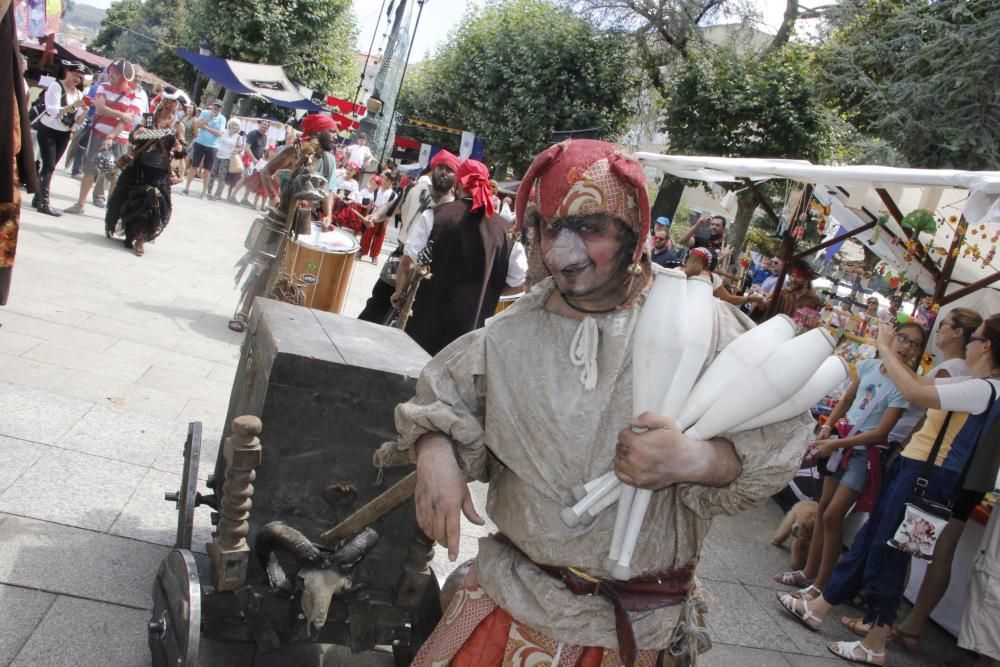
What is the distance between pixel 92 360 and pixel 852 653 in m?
4.78

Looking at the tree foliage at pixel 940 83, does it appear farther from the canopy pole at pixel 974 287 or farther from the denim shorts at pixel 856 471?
the denim shorts at pixel 856 471

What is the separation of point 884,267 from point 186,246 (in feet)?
26.6

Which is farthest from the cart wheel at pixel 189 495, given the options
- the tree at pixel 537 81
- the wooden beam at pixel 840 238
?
the tree at pixel 537 81

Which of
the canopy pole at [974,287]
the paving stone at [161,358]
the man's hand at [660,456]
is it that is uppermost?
the canopy pole at [974,287]

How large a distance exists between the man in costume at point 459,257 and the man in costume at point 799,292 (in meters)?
3.73

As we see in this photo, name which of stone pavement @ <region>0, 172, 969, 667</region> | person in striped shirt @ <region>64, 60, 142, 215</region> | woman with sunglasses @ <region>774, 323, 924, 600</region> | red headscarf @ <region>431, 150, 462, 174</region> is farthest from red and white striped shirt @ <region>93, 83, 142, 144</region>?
woman with sunglasses @ <region>774, 323, 924, 600</region>

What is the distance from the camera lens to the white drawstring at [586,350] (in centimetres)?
170

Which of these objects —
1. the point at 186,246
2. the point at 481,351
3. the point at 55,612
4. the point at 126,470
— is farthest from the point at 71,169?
the point at 481,351

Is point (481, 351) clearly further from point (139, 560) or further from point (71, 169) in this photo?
point (71, 169)

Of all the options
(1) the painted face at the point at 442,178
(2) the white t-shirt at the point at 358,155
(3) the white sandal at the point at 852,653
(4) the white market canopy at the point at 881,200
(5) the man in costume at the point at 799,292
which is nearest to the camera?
(3) the white sandal at the point at 852,653

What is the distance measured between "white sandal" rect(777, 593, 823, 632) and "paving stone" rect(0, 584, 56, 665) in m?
→ 3.72

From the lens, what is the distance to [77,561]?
3.24m

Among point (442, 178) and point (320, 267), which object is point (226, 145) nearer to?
point (320, 267)

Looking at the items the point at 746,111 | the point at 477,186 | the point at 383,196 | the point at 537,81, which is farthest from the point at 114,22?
the point at 477,186
